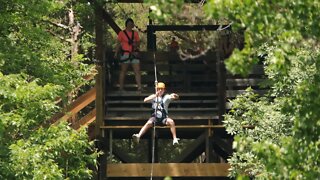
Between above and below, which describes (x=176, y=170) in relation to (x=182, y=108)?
below

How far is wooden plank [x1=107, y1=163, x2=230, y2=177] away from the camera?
48.9ft

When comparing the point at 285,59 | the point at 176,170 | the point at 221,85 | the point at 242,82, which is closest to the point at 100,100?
the point at 176,170

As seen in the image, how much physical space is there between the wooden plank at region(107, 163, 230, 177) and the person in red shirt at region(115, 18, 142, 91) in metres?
1.59

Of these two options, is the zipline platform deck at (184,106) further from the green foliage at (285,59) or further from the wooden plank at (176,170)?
the green foliage at (285,59)

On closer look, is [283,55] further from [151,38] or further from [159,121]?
[151,38]

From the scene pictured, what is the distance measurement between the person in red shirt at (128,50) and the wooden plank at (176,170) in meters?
1.59

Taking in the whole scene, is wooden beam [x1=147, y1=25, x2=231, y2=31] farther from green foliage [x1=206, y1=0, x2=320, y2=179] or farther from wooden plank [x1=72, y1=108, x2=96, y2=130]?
green foliage [x1=206, y1=0, x2=320, y2=179]

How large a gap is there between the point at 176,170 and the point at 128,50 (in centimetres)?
232

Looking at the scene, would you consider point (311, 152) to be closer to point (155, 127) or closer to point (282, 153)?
point (282, 153)

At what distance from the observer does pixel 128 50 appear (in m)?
16.0

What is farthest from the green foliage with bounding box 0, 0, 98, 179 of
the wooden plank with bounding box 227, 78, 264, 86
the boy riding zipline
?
the wooden plank with bounding box 227, 78, 264, 86

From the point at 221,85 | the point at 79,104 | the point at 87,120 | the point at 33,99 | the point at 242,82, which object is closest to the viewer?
the point at 33,99

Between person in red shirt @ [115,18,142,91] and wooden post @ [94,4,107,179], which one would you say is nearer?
wooden post @ [94,4,107,179]

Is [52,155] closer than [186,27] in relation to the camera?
Yes
